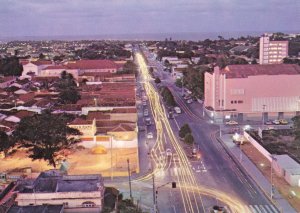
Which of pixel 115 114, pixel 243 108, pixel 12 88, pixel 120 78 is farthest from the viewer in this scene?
pixel 120 78

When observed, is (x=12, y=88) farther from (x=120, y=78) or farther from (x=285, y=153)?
(x=285, y=153)

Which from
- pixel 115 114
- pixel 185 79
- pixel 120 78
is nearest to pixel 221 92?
pixel 115 114

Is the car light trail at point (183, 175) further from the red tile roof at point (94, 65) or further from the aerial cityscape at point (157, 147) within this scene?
the red tile roof at point (94, 65)

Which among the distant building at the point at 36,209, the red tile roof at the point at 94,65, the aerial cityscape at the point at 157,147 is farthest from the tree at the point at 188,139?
the red tile roof at the point at 94,65

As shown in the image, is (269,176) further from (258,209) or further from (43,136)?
(43,136)

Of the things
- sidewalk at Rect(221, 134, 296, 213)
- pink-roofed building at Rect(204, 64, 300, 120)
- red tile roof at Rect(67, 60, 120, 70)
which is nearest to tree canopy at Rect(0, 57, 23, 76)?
red tile roof at Rect(67, 60, 120, 70)

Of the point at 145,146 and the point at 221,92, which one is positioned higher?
the point at 221,92
